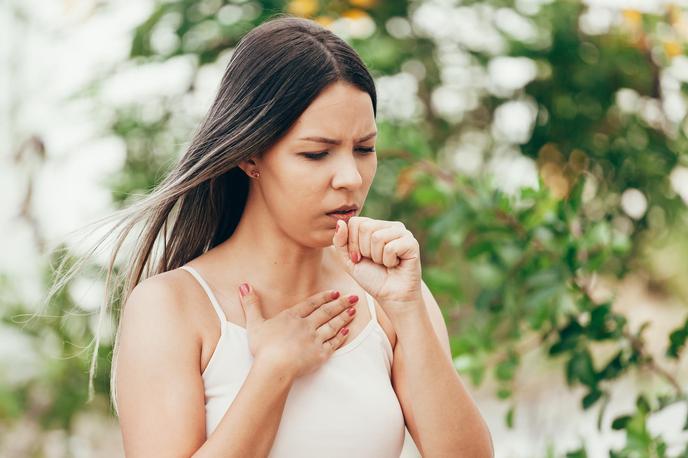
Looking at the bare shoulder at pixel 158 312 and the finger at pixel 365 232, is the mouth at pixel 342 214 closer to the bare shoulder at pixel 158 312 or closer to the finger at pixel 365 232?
the finger at pixel 365 232

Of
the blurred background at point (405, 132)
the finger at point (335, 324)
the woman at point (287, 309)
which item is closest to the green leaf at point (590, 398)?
the blurred background at point (405, 132)

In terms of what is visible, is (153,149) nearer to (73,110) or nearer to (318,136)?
(73,110)

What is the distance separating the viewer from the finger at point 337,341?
1939mm

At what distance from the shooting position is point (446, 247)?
4.43 m

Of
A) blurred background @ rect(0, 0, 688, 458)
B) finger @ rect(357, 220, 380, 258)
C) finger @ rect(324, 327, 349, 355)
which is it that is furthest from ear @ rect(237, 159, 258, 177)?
blurred background @ rect(0, 0, 688, 458)

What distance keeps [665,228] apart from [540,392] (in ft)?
4.00

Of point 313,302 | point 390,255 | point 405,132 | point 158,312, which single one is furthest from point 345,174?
point 405,132

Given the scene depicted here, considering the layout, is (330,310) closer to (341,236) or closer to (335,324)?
(335,324)

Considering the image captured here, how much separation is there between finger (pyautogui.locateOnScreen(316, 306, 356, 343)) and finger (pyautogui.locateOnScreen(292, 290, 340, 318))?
37mm

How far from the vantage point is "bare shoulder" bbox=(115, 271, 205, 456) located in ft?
5.73

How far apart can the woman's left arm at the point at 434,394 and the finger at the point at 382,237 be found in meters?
0.11

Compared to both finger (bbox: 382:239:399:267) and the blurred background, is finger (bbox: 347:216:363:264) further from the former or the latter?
the blurred background

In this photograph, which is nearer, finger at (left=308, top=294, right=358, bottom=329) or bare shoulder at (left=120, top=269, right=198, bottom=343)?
bare shoulder at (left=120, top=269, right=198, bottom=343)

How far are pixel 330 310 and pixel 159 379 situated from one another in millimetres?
381
